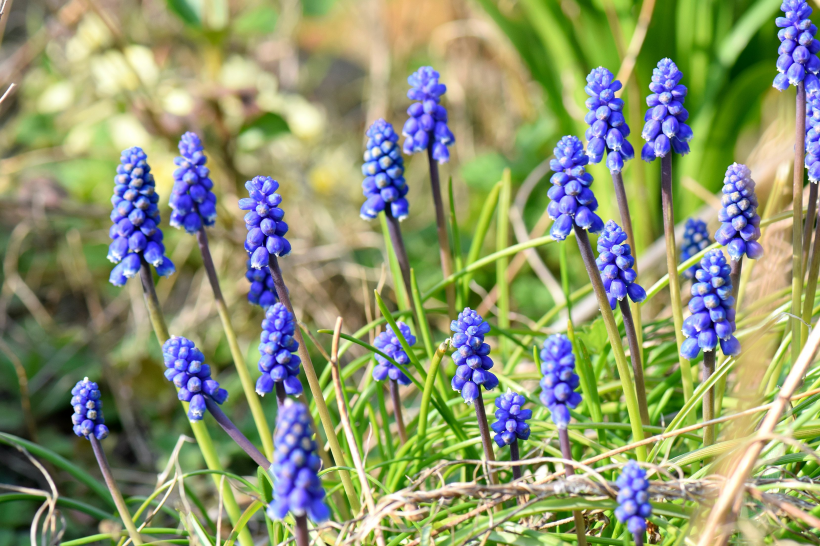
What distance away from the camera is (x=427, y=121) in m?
2.75

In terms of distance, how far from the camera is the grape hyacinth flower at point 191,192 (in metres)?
2.46

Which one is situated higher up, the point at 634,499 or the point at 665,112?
the point at 665,112

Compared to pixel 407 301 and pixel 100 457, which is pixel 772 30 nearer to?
pixel 407 301

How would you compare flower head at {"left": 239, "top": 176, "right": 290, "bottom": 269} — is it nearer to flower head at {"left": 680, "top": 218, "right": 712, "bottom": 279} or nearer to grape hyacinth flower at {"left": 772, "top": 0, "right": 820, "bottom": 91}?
grape hyacinth flower at {"left": 772, "top": 0, "right": 820, "bottom": 91}

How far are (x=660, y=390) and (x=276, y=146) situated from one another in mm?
4451

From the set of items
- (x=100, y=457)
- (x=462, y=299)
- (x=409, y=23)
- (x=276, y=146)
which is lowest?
(x=100, y=457)

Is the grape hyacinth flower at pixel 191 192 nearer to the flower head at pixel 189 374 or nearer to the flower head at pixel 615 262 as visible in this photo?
the flower head at pixel 189 374

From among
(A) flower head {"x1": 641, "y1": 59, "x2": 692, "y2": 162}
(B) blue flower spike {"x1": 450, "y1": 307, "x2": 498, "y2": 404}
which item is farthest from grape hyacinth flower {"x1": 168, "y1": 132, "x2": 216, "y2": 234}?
(A) flower head {"x1": 641, "y1": 59, "x2": 692, "y2": 162}

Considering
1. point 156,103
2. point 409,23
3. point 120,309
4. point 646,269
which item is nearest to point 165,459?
point 120,309

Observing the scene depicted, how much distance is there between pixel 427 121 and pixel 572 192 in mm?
933

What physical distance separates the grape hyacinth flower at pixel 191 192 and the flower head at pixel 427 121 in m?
0.79

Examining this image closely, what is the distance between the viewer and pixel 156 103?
5492 mm

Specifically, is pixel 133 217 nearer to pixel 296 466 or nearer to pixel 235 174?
pixel 296 466

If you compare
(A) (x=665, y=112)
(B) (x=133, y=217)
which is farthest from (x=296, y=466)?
(A) (x=665, y=112)
